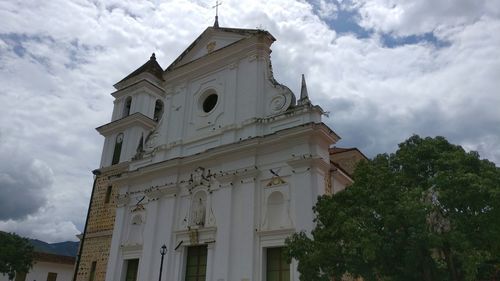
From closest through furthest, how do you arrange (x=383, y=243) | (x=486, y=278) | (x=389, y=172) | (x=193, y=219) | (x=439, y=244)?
(x=439, y=244), (x=383, y=243), (x=389, y=172), (x=486, y=278), (x=193, y=219)

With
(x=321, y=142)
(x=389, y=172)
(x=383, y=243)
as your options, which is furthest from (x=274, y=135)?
(x=383, y=243)

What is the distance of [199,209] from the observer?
58.7 feet

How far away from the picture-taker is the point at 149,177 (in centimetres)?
2064

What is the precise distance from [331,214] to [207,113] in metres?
9.71

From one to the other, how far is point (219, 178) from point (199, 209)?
1.60m

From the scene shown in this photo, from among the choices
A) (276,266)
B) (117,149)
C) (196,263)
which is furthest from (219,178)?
(117,149)

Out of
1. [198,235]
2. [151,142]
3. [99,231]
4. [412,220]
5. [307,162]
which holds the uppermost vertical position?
[151,142]

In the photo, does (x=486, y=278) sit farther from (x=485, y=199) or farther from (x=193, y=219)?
(x=193, y=219)

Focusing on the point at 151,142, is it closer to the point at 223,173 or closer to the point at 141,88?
the point at 141,88

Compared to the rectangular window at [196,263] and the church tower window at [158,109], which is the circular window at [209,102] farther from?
the church tower window at [158,109]

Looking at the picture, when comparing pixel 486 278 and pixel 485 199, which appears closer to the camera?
pixel 485 199

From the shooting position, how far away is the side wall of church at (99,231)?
22594mm

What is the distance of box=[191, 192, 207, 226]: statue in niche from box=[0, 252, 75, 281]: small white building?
71.8 feet

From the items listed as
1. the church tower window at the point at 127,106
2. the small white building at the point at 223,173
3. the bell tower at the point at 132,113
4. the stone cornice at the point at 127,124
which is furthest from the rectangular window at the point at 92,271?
the church tower window at the point at 127,106
